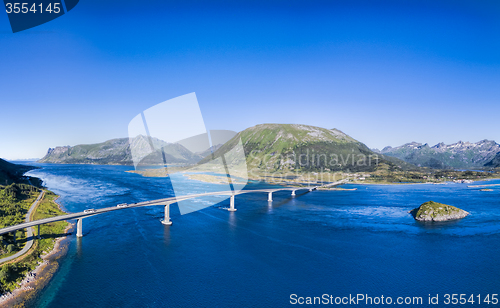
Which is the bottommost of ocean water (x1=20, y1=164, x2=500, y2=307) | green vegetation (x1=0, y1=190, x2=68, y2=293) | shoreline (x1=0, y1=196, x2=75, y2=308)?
→ ocean water (x1=20, y1=164, x2=500, y2=307)

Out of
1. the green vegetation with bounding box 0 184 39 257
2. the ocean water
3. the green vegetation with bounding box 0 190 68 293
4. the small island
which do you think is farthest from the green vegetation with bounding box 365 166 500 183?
the green vegetation with bounding box 0 184 39 257

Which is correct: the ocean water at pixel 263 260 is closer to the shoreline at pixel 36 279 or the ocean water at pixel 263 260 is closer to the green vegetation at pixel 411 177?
the shoreline at pixel 36 279

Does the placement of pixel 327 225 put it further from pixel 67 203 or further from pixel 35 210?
pixel 67 203

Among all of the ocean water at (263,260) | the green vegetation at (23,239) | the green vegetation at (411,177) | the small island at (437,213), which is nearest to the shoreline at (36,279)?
the green vegetation at (23,239)

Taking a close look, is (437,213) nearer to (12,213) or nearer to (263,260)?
(263,260)

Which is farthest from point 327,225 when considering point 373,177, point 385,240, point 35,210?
point 373,177

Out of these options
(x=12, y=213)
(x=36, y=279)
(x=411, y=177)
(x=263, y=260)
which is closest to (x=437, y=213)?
(x=263, y=260)

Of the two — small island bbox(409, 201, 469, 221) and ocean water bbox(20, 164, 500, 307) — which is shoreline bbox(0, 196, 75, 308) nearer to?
ocean water bbox(20, 164, 500, 307)
